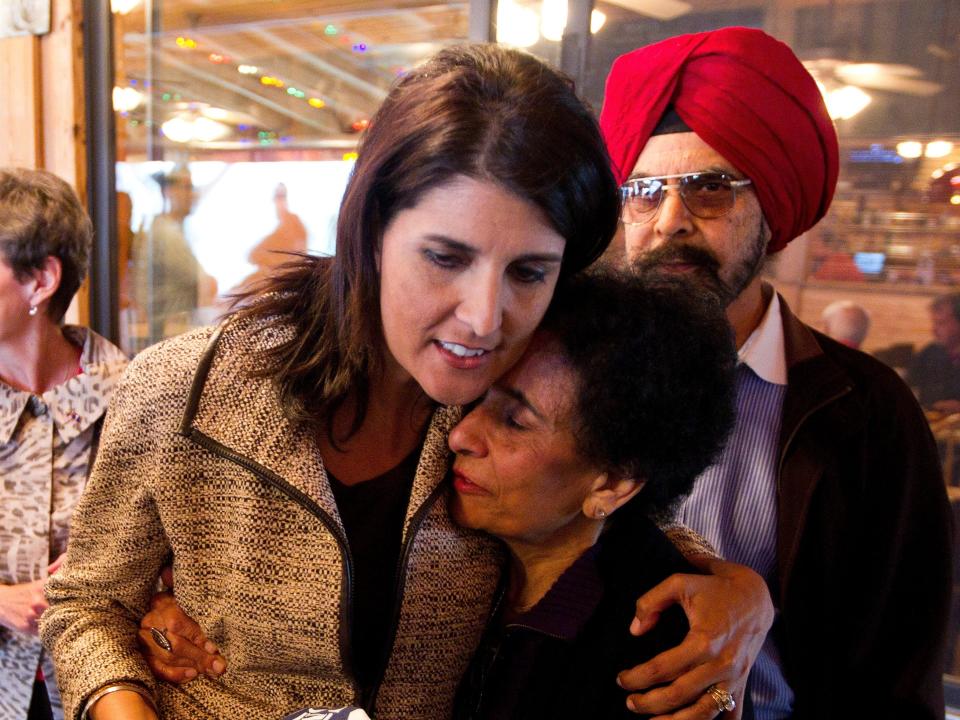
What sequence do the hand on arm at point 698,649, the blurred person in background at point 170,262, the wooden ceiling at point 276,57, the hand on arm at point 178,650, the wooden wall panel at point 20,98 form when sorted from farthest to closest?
the blurred person in background at point 170,262 → the wooden wall panel at point 20,98 → the wooden ceiling at point 276,57 → the hand on arm at point 178,650 → the hand on arm at point 698,649

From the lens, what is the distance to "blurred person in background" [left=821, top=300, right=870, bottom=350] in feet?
7.94

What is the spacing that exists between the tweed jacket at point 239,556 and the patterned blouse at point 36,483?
0.95 metres

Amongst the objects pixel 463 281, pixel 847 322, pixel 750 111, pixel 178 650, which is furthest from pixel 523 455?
pixel 847 322

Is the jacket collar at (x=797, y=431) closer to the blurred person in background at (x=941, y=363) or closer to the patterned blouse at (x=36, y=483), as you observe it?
the blurred person in background at (x=941, y=363)

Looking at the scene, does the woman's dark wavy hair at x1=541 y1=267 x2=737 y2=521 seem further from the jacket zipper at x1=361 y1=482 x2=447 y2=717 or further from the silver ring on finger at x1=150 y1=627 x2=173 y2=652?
the silver ring on finger at x1=150 y1=627 x2=173 y2=652

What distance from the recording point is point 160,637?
4.26 feet

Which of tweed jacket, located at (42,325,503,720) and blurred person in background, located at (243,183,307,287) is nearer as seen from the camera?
tweed jacket, located at (42,325,503,720)

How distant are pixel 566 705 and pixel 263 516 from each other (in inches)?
19.0

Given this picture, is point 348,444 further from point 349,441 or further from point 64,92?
point 64,92

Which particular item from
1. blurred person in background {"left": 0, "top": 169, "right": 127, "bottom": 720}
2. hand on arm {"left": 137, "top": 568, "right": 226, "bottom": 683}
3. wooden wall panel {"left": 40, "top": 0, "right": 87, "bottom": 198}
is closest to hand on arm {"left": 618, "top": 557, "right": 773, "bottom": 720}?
hand on arm {"left": 137, "top": 568, "right": 226, "bottom": 683}

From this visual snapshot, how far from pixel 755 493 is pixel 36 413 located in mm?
1720

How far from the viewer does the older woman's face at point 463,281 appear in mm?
1011

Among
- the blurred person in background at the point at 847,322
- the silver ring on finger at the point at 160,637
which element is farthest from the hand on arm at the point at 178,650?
the blurred person in background at the point at 847,322

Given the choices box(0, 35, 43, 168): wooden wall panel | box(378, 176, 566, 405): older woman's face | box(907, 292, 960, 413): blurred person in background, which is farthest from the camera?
box(0, 35, 43, 168): wooden wall panel
